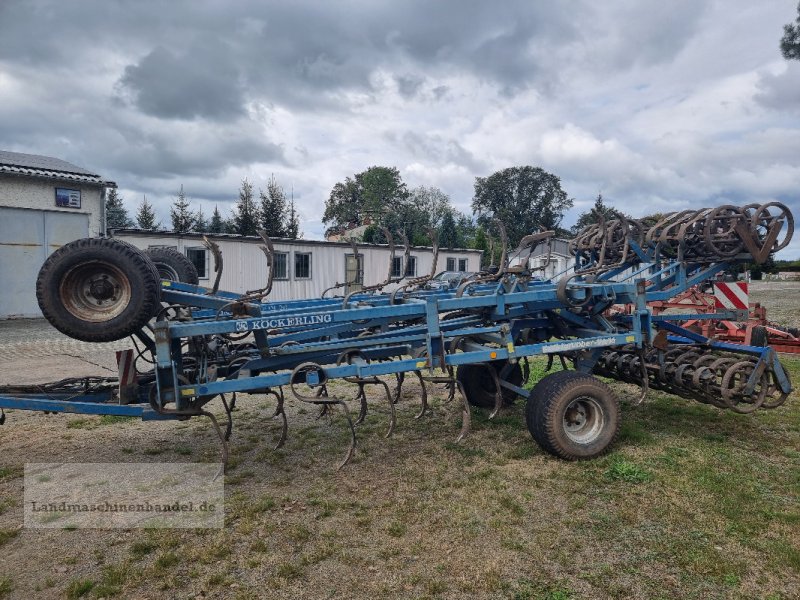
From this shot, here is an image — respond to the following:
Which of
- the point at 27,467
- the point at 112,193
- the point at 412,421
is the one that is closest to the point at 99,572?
the point at 27,467

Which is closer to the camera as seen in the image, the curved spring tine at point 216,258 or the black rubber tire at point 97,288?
the black rubber tire at point 97,288

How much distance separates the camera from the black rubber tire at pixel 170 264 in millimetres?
5504

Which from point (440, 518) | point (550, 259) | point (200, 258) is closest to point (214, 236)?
point (200, 258)

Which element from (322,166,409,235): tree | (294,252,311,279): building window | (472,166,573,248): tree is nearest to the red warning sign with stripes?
(294,252,311,279): building window

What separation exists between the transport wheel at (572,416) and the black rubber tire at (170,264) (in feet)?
12.1

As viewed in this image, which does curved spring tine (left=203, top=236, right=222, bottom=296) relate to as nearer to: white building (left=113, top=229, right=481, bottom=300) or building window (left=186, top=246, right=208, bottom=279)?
white building (left=113, top=229, right=481, bottom=300)

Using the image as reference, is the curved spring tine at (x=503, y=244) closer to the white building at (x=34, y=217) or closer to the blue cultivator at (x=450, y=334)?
the blue cultivator at (x=450, y=334)

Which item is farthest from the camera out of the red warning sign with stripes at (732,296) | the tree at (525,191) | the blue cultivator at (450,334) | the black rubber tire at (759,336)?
the tree at (525,191)

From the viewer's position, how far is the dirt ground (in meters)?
2.92

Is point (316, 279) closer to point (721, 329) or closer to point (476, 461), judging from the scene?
point (721, 329)

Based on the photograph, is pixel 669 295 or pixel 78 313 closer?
pixel 78 313

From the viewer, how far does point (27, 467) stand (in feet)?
15.0

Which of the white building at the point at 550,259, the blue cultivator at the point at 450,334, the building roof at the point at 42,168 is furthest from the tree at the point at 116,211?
the blue cultivator at the point at 450,334

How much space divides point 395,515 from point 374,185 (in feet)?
177
